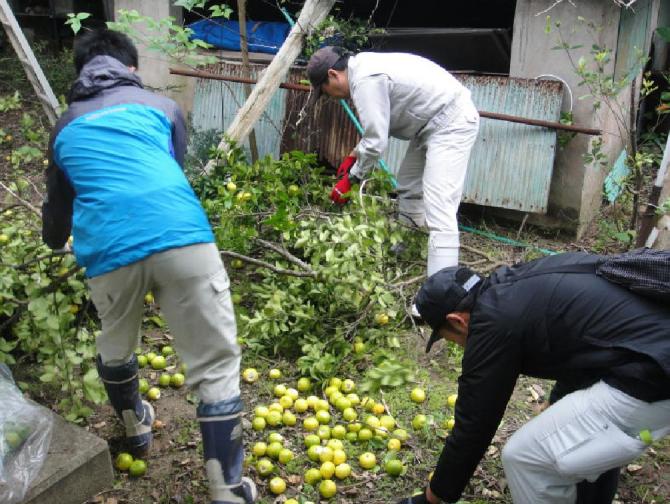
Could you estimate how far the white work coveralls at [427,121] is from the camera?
4664mm

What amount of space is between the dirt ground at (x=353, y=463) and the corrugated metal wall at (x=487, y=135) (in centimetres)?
237

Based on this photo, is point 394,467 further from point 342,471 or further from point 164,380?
point 164,380

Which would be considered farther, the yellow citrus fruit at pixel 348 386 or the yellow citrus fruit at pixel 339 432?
the yellow citrus fruit at pixel 348 386

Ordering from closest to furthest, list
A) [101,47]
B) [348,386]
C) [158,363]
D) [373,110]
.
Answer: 1. [101,47]
2. [348,386]
3. [158,363]
4. [373,110]

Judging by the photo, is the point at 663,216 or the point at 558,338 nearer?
the point at 558,338

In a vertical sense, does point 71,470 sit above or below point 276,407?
above

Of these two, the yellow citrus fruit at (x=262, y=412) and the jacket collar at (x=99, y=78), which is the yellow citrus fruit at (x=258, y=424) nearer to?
the yellow citrus fruit at (x=262, y=412)

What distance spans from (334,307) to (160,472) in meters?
1.59

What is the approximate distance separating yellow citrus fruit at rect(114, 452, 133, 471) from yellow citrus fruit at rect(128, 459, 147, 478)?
2cm

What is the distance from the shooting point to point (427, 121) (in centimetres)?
494

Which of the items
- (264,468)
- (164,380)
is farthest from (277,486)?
(164,380)

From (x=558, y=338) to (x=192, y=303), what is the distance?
1.50 meters

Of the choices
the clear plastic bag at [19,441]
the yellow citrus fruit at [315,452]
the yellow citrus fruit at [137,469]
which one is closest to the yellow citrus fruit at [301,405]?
the yellow citrus fruit at [315,452]

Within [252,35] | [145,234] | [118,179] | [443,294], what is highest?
[252,35]
